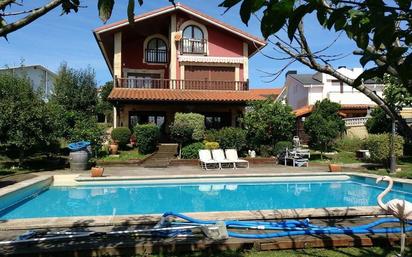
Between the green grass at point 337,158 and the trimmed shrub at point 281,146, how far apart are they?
174cm

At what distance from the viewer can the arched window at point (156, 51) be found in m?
29.1

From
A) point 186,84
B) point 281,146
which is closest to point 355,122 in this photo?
point 281,146

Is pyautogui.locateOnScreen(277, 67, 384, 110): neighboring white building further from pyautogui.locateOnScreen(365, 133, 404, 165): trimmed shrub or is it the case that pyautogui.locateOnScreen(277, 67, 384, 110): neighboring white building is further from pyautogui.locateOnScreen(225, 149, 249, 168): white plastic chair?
pyautogui.locateOnScreen(365, 133, 404, 165): trimmed shrub

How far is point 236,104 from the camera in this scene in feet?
86.6

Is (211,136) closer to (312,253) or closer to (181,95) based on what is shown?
(181,95)

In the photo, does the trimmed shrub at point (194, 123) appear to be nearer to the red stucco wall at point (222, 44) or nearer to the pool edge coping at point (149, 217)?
the red stucco wall at point (222, 44)

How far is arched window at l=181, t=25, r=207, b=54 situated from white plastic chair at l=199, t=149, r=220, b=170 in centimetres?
1003

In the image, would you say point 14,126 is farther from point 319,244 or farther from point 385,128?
point 385,128

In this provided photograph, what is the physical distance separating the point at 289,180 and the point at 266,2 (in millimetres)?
15953

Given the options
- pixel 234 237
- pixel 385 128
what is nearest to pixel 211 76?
pixel 385 128

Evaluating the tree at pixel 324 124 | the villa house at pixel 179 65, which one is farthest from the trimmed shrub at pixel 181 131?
the tree at pixel 324 124

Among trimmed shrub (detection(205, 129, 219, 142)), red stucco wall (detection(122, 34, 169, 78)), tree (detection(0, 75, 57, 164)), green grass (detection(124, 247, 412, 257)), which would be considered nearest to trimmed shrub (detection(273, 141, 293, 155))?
trimmed shrub (detection(205, 129, 219, 142))

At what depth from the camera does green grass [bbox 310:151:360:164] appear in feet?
71.4

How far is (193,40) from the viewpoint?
2806 centimetres
